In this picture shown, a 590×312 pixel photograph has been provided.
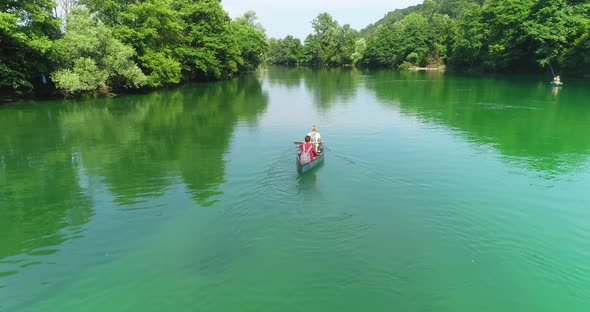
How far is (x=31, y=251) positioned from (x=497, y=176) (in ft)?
55.3

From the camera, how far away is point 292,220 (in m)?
12.8

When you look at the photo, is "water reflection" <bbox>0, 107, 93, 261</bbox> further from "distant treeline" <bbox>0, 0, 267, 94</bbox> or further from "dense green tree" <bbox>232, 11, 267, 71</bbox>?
"dense green tree" <bbox>232, 11, 267, 71</bbox>

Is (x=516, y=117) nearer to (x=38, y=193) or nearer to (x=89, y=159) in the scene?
(x=89, y=159)

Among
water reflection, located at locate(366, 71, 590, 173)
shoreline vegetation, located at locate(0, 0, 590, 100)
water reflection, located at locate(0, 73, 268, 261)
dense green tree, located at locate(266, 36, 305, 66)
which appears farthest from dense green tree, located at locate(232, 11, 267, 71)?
dense green tree, located at locate(266, 36, 305, 66)

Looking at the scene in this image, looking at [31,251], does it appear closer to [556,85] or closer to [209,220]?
[209,220]

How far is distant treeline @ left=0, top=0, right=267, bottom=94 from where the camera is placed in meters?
35.2

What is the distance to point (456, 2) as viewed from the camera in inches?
7096

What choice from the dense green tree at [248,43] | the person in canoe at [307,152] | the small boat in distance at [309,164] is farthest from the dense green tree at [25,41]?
the dense green tree at [248,43]

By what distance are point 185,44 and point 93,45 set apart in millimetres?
21158

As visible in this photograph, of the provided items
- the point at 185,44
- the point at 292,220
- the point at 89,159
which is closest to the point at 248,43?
the point at 185,44

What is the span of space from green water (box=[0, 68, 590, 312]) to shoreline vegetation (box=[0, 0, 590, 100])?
515 inches

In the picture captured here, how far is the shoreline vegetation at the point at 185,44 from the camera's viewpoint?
36.8m

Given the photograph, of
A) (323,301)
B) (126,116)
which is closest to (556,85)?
(126,116)

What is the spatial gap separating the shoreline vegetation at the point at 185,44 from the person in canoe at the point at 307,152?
2804 cm
